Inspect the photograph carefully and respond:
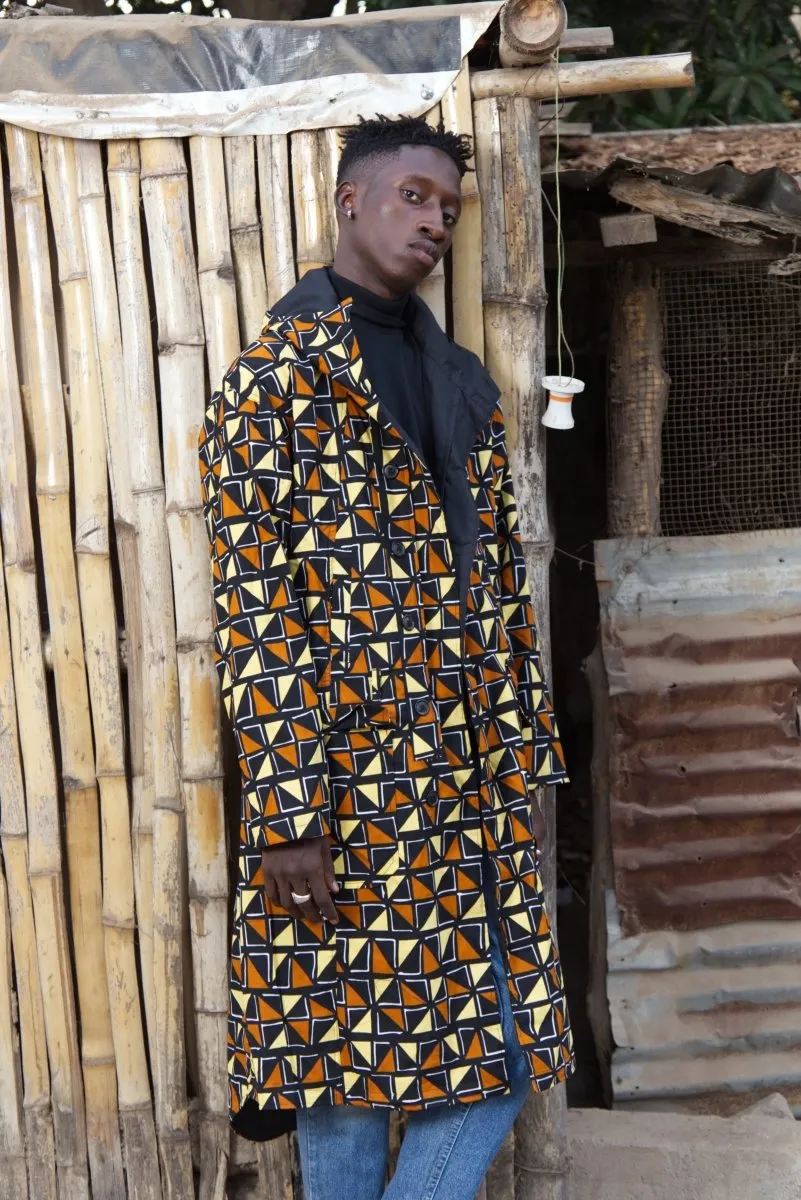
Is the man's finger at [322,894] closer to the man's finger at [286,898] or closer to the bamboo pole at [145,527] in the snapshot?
the man's finger at [286,898]

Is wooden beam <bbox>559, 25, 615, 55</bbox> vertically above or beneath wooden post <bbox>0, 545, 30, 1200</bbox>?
above

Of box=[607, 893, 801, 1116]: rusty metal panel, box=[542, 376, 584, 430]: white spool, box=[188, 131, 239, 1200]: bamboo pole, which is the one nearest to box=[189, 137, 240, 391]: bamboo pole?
box=[188, 131, 239, 1200]: bamboo pole

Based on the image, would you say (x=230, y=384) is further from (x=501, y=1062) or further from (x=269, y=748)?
(x=501, y=1062)

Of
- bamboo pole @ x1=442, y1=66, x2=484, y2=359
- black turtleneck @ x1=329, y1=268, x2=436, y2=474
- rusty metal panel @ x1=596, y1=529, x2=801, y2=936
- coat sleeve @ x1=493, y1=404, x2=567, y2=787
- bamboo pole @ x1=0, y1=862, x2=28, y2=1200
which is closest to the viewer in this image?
black turtleneck @ x1=329, y1=268, x2=436, y2=474

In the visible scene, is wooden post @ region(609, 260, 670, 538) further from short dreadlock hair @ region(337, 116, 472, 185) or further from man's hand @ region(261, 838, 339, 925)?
man's hand @ region(261, 838, 339, 925)

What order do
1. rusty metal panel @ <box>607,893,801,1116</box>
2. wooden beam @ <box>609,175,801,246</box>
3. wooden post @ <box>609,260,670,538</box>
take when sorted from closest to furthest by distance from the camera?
wooden beam @ <box>609,175,801,246</box>, wooden post @ <box>609,260,670,538</box>, rusty metal panel @ <box>607,893,801,1116</box>

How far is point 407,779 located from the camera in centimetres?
211

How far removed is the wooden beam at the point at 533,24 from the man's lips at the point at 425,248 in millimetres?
637

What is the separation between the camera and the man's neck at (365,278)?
2.25 m

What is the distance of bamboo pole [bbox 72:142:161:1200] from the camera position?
2676 mm

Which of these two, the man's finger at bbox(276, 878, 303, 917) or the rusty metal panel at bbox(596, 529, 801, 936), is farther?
the rusty metal panel at bbox(596, 529, 801, 936)

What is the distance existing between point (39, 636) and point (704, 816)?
2.26 m

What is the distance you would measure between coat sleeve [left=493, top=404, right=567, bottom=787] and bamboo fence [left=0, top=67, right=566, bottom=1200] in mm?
233

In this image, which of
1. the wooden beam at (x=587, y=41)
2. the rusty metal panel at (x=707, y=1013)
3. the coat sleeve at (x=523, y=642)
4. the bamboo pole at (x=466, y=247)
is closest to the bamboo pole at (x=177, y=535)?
the bamboo pole at (x=466, y=247)
